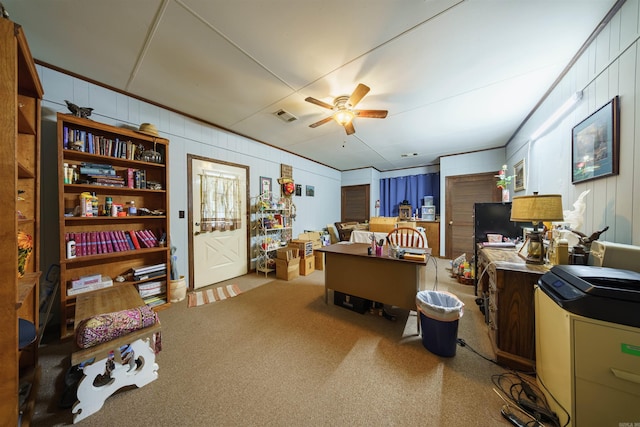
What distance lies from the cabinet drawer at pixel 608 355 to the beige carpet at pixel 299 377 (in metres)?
0.57

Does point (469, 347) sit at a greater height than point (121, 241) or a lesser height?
lesser

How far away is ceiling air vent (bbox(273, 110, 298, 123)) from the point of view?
9.20 ft

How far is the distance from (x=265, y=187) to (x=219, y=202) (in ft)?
3.34

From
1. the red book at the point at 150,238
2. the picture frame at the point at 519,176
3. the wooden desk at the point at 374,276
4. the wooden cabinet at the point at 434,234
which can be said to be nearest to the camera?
the wooden desk at the point at 374,276

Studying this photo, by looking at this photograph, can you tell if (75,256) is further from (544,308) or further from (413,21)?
(544,308)

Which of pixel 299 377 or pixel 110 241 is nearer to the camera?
pixel 299 377

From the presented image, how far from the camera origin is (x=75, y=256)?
200 cm

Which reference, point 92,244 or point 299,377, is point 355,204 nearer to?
point 299,377

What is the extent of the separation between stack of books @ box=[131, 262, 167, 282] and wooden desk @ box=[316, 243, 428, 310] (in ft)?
6.84

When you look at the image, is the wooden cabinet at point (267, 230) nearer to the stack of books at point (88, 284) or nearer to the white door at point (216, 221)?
the white door at point (216, 221)

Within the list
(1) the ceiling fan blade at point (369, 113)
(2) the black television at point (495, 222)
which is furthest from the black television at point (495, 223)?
(1) the ceiling fan blade at point (369, 113)

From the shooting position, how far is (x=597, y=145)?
1.54 metres

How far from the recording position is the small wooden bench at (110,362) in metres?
1.22

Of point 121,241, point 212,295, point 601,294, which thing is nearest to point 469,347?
point 601,294
